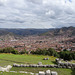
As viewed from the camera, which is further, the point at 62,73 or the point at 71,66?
the point at 71,66

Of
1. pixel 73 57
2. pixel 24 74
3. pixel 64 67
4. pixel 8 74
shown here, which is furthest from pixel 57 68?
pixel 73 57

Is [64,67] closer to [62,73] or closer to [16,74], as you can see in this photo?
[62,73]

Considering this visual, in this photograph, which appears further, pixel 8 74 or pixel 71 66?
pixel 71 66

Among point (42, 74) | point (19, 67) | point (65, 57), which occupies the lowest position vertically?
point (65, 57)

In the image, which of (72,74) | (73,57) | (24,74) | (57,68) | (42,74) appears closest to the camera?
(42,74)

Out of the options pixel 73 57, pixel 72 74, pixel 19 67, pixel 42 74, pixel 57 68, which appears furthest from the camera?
pixel 73 57

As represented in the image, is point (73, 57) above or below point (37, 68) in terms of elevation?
below

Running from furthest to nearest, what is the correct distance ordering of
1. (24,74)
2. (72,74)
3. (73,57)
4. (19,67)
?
(73,57), (19,67), (72,74), (24,74)

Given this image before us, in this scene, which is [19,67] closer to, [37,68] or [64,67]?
[37,68]

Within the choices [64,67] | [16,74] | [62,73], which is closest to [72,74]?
[62,73]
